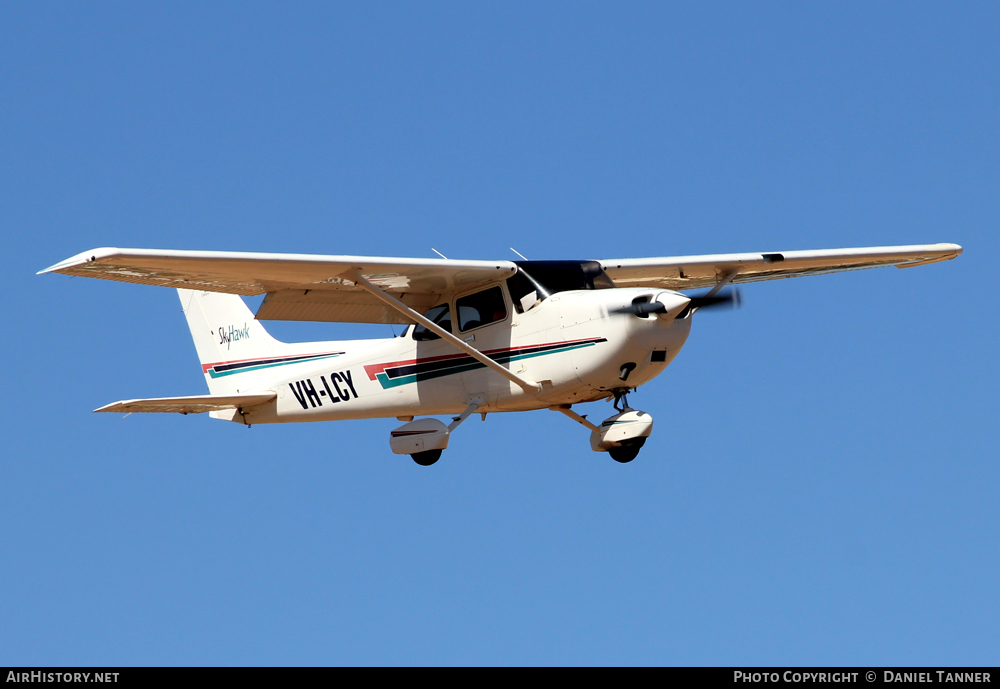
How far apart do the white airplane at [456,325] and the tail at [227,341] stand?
2.99 ft

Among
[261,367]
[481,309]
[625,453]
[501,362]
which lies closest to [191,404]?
[261,367]

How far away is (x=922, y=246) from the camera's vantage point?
57.6 ft

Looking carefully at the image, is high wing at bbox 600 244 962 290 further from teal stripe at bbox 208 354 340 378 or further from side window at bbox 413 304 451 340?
teal stripe at bbox 208 354 340 378

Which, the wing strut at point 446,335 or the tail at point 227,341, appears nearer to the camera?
the wing strut at point 446,335

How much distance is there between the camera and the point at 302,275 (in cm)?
1384

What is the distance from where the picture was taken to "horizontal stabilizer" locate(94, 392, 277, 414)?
51.8ft

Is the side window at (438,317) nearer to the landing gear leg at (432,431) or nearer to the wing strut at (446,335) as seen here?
the wing strut at (446,335)

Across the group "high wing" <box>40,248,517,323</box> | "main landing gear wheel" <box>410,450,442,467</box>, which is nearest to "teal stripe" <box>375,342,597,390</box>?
"high wing" <box>40,248,517,323</box>

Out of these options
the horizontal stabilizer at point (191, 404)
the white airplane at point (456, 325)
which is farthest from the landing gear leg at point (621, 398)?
the horizontal stabilizer at point (191, 404)

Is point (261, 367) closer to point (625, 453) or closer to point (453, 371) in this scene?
point (453, 371)

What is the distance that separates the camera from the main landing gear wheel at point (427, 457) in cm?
1570

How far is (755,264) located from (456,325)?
4.26m
